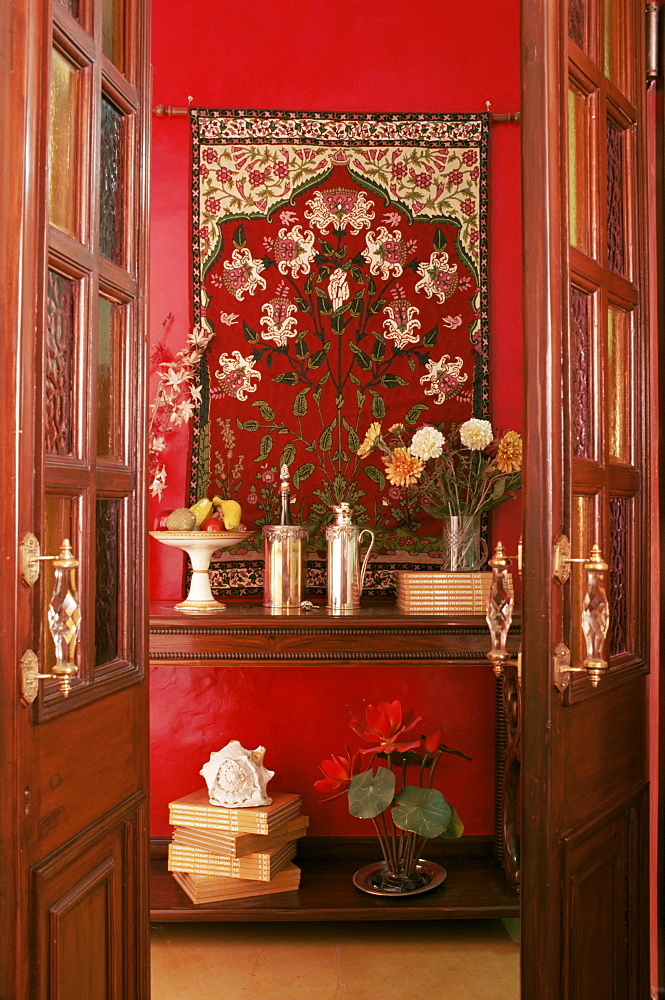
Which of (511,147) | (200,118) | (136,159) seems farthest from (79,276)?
(511,147)

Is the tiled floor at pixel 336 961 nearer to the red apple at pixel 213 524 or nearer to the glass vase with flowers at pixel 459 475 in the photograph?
the glass vase with flowers at pixel 459 475

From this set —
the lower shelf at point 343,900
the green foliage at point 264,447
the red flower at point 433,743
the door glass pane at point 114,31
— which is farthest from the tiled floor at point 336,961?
the door glass pane at point 114,31

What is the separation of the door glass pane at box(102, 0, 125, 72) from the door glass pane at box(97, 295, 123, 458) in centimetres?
46

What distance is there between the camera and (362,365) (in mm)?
3176

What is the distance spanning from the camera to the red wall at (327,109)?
315 cm

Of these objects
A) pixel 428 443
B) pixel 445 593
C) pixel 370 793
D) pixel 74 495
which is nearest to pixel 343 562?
pixel 445 593

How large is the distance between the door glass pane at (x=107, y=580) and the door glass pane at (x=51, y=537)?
0.15 m

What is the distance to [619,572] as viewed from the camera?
72.1 inches

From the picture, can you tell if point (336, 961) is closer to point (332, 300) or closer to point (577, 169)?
point (332, 300)

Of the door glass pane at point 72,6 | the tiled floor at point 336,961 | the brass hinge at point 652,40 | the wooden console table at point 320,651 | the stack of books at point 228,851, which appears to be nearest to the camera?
the door glass pane at point 72,6

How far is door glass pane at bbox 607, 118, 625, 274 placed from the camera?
5.99 feet

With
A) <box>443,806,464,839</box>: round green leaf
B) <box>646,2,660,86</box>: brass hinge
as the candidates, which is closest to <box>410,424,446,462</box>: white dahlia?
<box>443,806,464,839</box>: round green leaf

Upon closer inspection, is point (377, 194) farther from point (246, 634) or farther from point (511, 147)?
point (246, 634)

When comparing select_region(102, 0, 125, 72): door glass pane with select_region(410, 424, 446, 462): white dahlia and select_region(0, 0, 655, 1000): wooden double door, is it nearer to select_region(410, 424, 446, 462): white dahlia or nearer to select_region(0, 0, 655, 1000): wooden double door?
select_region(0, 0, 655, 1000): wooden double door
